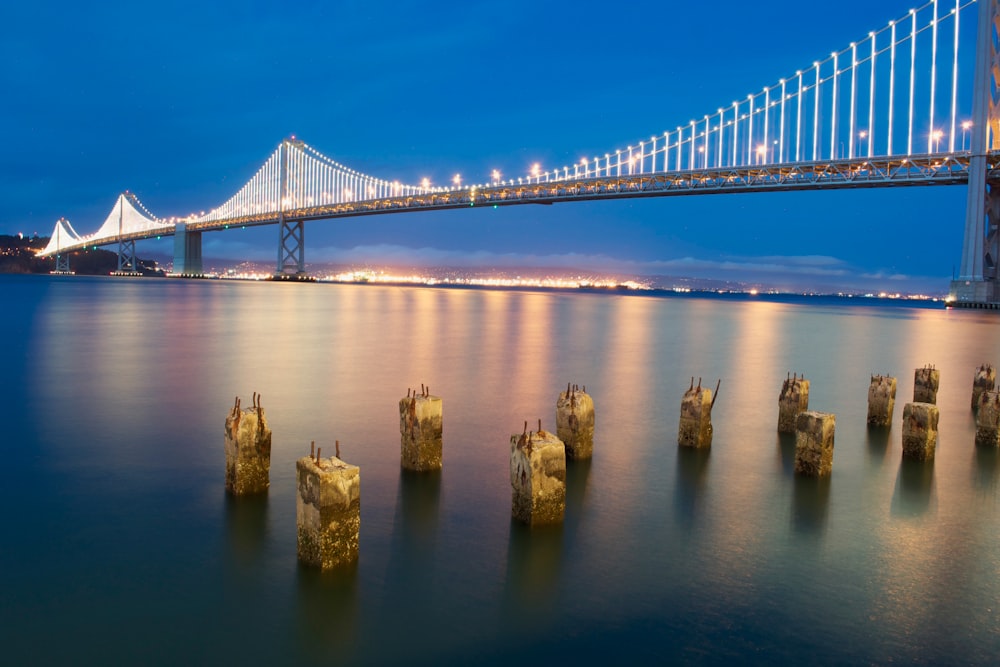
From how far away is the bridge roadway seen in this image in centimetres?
3522

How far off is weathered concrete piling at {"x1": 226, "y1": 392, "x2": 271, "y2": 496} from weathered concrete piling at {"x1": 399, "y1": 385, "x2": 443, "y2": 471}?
103 cm

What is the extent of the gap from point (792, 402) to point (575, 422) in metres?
2.59

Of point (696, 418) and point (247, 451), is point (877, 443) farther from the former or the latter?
point (247, 451)

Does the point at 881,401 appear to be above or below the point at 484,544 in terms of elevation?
above

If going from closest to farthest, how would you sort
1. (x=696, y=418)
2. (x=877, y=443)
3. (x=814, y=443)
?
1. (x=814, y=443)
2. (x=696, y=418)
3. (x=877, y=443)

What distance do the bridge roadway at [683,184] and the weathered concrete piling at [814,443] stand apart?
32574 millimetres

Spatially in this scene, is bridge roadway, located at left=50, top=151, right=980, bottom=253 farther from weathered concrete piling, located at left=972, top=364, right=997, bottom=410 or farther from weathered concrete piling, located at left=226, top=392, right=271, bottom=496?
weathered concrete piling, located at left=226, top=392, right=271, bottom=496

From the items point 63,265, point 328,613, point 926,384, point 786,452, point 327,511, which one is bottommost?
point 328,613

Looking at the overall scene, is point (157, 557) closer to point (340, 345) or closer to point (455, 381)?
point (455, 381)

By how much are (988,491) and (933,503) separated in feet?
2.21

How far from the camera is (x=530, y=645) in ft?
10.6

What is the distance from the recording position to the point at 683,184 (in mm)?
45000

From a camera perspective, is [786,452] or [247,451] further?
[786,452]

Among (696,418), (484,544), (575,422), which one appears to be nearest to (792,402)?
(696,418)
